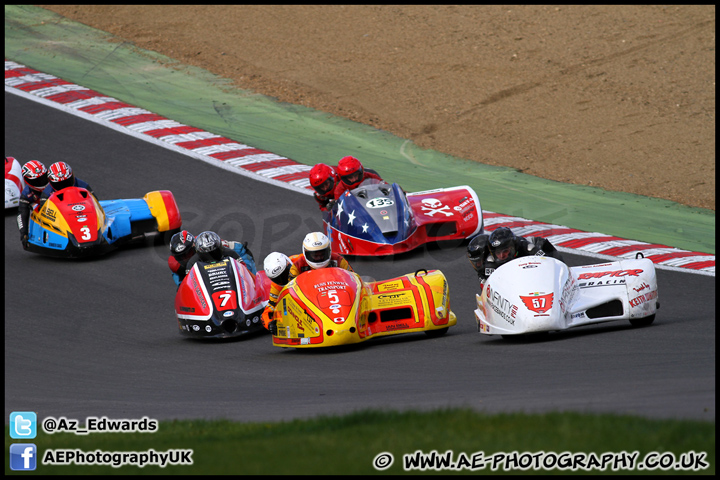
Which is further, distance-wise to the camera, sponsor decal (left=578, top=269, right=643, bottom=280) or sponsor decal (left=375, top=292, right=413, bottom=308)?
sponsor decal (left=375, top=292, right=413, bottom=308)

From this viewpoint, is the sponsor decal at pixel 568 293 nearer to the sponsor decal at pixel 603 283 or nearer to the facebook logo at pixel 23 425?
the sponsor decal at pixel 603 283

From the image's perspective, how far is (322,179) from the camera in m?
14.3

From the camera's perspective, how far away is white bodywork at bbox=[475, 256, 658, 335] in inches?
371

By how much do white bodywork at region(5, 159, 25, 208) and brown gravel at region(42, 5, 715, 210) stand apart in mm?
7158

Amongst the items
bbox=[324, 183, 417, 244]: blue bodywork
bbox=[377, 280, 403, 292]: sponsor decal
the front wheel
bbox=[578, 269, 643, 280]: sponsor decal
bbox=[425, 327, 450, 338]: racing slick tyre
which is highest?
bbox=[324, 183, 417, 244]: blue bodywork

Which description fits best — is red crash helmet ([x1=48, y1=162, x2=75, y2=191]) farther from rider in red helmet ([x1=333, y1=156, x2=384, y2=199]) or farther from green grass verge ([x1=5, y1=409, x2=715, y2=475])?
green grass verge ([x1=5, y1=409, x2=715, y2=475])

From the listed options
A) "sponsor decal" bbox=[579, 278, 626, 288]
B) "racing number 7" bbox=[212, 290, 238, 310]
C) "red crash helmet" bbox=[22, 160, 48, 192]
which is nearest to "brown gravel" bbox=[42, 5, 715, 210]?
"sponsor decal" bbox=[579, 278, 626, 288]

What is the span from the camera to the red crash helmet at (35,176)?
14641 millimetres

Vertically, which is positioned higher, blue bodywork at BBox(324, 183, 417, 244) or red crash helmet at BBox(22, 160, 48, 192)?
red crash helmet at BBox(22, 160, 48, 192)

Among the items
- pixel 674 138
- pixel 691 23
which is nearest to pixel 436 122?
pixel 674 138

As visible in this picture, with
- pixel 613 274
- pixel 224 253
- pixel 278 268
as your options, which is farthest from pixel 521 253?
pixel 224 253

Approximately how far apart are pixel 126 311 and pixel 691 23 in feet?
58.3

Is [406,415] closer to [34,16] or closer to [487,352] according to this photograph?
[487,352]

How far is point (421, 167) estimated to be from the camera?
18797mm
